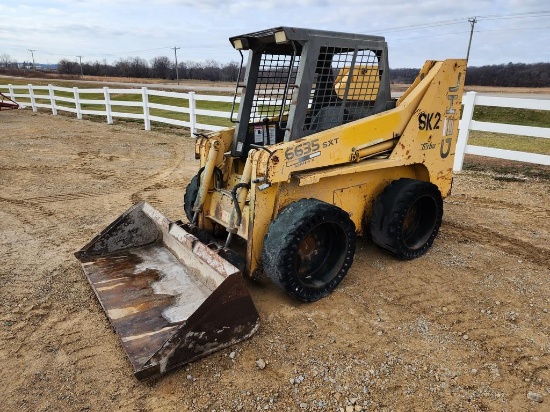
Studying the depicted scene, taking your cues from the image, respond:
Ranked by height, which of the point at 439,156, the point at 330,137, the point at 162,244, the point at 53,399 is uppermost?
the point at 330,137

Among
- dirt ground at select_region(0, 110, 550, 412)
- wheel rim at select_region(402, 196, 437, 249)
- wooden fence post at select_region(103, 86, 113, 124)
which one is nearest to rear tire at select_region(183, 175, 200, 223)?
dirt ground at select_region(0, 110, 550, 412)

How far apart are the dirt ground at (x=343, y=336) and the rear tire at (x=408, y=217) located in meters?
0.21

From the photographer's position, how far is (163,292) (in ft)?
11.8

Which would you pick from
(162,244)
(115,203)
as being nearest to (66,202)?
(115,203)

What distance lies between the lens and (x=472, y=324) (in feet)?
11.3

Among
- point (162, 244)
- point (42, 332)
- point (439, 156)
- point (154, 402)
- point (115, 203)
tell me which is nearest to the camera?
point (154, 402)

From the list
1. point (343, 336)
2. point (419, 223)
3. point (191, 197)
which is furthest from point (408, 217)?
point (191, 197)

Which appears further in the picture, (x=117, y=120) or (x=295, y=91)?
(x=117, y=120)

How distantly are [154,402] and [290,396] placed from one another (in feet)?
2.87

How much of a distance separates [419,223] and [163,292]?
119 inches

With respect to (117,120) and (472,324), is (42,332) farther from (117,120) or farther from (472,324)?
(117,120)

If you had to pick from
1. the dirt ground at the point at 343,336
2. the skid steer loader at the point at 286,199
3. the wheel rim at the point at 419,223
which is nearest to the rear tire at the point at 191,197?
the skid steer loader at the point at 286,199

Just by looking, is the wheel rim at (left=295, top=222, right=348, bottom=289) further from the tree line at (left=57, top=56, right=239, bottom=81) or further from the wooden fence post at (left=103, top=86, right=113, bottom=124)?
the tree line at (left=57, top=56, right=239, bottom=81)

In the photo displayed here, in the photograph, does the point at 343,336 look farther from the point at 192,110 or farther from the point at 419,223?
the point at 192,110
